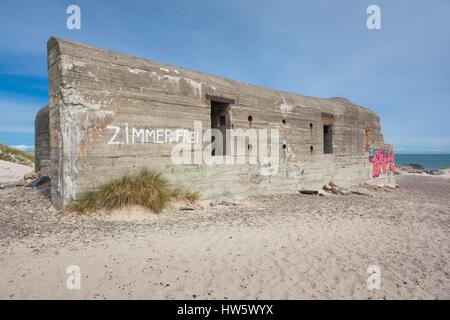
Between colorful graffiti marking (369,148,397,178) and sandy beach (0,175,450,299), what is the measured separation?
26.2 feet

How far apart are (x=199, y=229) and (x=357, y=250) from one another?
8.13 feet

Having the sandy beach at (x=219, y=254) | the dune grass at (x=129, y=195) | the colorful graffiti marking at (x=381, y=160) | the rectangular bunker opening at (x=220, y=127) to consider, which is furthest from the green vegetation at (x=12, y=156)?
the colorful graffiti marking at (x=381, y=160)

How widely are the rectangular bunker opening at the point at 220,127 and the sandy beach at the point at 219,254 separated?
2.59m

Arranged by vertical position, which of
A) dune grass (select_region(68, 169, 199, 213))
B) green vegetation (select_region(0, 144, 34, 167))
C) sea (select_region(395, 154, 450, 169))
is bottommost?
sea (select_region(395, 154, 450, 169))

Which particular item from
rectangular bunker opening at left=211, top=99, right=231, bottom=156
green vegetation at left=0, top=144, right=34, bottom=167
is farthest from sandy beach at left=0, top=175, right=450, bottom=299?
green vegetation at left=0, top=144, right=34, bottom=167

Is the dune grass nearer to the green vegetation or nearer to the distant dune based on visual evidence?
the distant dune

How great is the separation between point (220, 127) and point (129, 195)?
3.79 metres

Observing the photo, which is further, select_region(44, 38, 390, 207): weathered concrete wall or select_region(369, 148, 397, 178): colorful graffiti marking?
select_region(369, 148, 397, 178): colorful graffiti marking

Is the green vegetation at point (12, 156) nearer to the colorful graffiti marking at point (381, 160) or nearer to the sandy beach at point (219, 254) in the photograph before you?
the sandy beach at point (219, 254)

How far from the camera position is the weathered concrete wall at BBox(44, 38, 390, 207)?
18.0 ft

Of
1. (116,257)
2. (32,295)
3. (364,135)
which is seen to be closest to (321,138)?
(364,135)

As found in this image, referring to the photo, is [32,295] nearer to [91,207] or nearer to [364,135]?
[91,207]

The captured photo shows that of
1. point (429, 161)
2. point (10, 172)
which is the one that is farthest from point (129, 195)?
point (429, 161)

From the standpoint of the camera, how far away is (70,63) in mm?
5469
